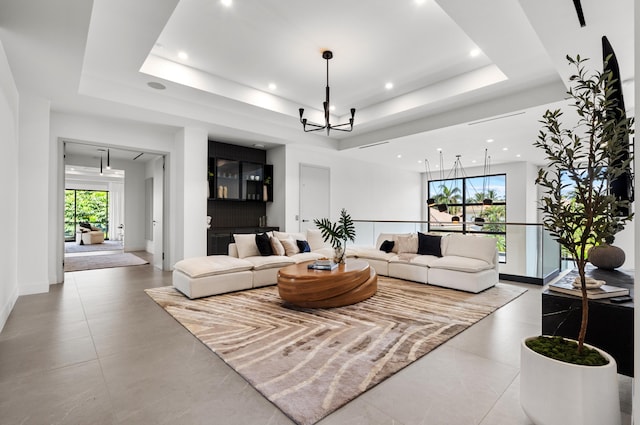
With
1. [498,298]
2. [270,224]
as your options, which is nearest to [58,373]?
[498,298]

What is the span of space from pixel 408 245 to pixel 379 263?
642 millimetres

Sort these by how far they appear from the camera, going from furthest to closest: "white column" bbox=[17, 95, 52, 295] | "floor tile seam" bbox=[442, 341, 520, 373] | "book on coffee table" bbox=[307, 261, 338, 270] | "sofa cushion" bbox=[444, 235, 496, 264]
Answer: "sofa cushion" bbox=[444, 235, 496, 264], "white column" bbox=[17, 95, 52, 295], "book on coffee table" bbox=[307, 261, 338, 270], "floor tile seam" bbox=[442, 341, 520, 373]

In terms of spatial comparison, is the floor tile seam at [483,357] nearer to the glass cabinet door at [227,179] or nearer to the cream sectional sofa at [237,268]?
the cream sectional sofa at [237,268]

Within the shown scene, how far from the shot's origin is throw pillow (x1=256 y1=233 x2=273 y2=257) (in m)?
5.32

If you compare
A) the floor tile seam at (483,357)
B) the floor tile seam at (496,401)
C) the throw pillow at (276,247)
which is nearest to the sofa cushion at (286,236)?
the throw pillow at (276,247)

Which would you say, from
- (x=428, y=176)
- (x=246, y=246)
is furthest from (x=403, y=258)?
(x=428, y=176)

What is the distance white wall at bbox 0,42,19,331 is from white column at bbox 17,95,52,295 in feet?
0.52

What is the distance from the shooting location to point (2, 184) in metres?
3.32

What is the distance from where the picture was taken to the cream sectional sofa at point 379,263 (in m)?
4.45

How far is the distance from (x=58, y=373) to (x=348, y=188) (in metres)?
7.40

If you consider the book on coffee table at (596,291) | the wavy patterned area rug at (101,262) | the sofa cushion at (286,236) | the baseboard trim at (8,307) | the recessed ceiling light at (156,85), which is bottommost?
the wavy patterned area rug at (101,262)

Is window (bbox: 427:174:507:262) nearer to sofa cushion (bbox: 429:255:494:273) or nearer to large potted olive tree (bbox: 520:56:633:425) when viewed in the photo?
sofa cushion (bbox: 429:255:494:273)

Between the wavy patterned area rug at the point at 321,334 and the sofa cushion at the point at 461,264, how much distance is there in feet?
1.24

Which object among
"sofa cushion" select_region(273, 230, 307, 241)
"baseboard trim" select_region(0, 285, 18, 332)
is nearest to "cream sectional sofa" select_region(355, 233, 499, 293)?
"sofa cushion" select_region(273, 230, 307, 241)
